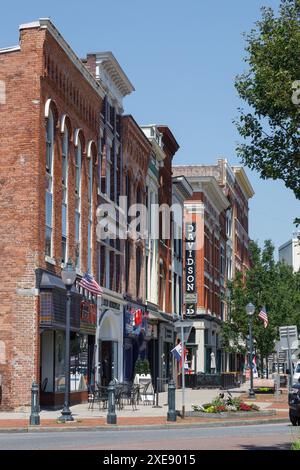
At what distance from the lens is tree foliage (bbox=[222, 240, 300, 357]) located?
5769cm

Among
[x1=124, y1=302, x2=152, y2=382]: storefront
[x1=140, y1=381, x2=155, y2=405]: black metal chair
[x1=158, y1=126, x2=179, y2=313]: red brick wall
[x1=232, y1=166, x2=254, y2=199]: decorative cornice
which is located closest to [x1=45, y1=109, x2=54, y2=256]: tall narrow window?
[x1=140, y1=381, x2=155, y2=405]: black metal chair

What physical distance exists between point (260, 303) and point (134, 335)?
1378 centimetres

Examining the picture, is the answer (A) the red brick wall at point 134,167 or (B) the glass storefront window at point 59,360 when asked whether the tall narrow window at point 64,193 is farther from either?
(A) the red brick wall at point 134,167

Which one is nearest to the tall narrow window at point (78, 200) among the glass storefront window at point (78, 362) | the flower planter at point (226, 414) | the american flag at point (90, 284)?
the american flag at point (90, 284)

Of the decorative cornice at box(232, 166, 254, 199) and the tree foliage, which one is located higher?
the decorative cornice at box(232, 166, 254, 199)

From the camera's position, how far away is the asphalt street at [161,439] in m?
18.4

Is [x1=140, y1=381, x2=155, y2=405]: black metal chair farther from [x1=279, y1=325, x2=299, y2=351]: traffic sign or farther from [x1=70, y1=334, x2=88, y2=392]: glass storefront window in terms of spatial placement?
[x1=279, y1=325, x2=299, y2=351]: traffic sign

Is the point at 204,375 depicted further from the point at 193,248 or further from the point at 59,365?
the point at 59,365

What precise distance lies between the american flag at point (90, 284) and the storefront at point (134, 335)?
789 cm

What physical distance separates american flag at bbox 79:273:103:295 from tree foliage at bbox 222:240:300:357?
21928mm

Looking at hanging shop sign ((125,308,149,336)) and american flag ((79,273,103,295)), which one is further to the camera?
hanging shop sign ((125,308,149,336))

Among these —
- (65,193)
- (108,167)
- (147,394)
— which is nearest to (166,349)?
(108,167)

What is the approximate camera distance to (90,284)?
36719 millimetres
